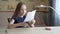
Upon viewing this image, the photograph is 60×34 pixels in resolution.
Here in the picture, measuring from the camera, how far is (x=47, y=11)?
3.91m

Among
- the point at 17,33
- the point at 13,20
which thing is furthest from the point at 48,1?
the point at 17,33

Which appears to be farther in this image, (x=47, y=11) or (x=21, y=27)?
(x=47, y=11)

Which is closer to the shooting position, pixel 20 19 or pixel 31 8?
pixel 20 19

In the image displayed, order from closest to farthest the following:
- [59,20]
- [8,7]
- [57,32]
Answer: [57,32] → [59,20] → [8,7]

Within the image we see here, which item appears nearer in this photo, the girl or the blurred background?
the girl

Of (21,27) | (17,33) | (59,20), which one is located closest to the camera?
(17,33)

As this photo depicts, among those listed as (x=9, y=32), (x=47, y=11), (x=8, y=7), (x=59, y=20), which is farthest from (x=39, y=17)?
(x=9, y=32)

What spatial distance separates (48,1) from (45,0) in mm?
86

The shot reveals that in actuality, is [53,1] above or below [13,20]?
above

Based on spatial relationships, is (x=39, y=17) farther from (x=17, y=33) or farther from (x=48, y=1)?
(x=17, y=33)

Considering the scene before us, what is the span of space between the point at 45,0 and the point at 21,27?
6.02 feet

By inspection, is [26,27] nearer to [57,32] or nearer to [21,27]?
[21,27]

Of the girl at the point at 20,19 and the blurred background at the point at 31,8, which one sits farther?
the blurred background at the point at 31,8

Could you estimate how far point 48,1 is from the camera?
3.91m
